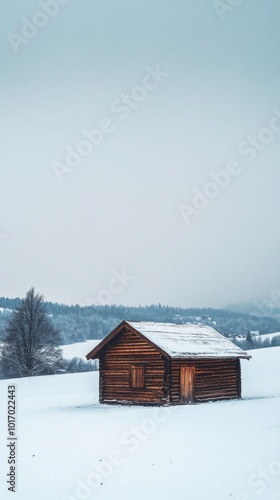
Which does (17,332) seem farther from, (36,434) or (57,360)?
(36,434)

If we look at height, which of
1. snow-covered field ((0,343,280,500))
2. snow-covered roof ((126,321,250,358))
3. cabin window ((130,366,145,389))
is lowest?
snow-covered field ((0,343,280,500))

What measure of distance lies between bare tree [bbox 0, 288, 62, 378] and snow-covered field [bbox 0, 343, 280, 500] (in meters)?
18.3

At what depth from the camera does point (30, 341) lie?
5281 cm

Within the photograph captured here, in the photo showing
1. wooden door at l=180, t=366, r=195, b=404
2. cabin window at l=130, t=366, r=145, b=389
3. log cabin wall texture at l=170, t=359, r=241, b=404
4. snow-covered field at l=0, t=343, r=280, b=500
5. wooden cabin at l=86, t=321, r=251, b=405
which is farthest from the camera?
cabin window at l=130, t=366, r=145, b=389

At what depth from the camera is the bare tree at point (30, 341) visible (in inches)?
2085

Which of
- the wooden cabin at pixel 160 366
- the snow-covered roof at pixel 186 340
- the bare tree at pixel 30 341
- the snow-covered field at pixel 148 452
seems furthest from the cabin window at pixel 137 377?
the bare tree at pixel 30 341

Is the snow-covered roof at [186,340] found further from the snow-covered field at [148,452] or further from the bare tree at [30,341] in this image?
the bare tree at [30,341]

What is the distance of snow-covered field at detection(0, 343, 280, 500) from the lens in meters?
14.8

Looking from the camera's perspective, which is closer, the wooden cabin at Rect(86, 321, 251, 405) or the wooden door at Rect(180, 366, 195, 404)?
the wooden cabin at Rect(86, 321, 251, 405)

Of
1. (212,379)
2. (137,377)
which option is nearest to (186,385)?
(212,379)

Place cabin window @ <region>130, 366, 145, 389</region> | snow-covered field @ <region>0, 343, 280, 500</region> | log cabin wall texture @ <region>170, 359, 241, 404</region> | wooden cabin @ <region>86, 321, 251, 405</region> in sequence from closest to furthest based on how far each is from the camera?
snow-covered field @ <region>0, 343, 280, 500</region> < wooden cabin @ <region>86, 321, 251, 405</region> < log cabin wall texture @ <region>170, 359, 241, 404</region> < cabin window @ <region>130, 366, 145, 389</region>

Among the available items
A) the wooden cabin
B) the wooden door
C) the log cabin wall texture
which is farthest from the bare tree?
the wooden door

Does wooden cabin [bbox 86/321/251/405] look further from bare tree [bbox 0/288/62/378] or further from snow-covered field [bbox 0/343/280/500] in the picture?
bare tree [bbox 0/288/62/378]

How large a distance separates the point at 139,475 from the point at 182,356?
1777cm
